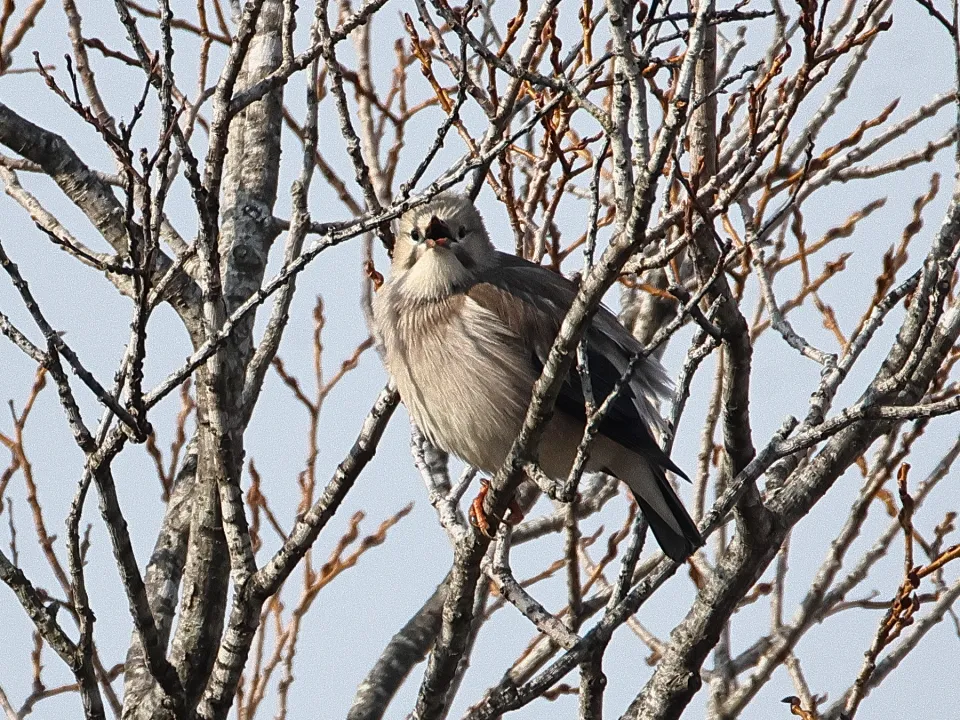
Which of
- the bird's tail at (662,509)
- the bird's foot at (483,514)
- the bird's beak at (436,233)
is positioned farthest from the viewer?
the bird's beak at (436,233)

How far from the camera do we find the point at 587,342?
453cm

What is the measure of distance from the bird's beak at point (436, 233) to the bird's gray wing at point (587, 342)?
0.65ft

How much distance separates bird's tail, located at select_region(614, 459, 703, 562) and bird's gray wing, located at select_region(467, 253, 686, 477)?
0.13 metres

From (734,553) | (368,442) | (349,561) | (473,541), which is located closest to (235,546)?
(368,442)

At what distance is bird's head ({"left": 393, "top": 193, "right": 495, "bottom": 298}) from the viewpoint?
4621mm

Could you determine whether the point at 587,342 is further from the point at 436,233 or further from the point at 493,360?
the point at 436,233

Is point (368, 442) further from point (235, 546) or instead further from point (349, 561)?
point (349, 561)

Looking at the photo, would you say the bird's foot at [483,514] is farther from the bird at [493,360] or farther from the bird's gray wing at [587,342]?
the bird's gray wing at [587,342]

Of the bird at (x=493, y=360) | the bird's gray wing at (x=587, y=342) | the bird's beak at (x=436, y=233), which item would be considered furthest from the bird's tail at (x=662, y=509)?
the bird's beak at (x=436, y=233)

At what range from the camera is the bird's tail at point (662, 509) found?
4.37 m

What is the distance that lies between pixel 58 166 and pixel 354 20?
5.71 ft

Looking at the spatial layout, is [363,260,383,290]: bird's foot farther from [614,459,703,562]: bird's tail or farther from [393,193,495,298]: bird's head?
[614,459,703,562]: bird's tail

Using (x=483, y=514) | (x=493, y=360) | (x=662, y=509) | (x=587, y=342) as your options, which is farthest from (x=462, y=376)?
(x=483, y=514)

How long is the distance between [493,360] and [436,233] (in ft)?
1.88
